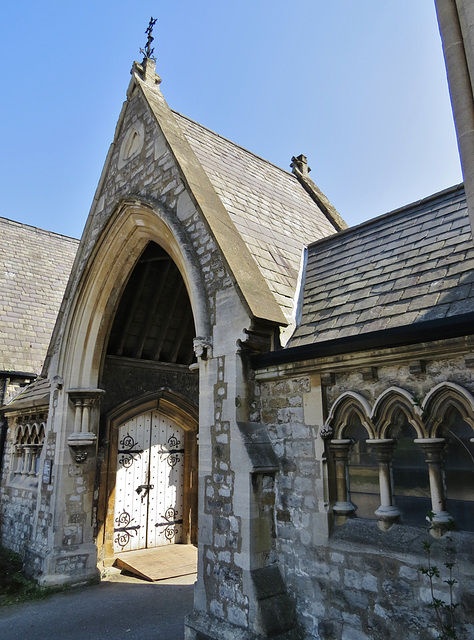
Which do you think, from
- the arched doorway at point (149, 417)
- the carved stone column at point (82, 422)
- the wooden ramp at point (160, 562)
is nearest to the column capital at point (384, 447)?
the wooden ramp at point (160, 562)

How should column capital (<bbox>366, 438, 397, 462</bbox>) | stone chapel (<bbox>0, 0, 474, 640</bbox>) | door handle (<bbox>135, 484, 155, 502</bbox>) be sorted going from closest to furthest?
stone chapel (<bbox>0, 0, 474, 640</bbox>) < column capital (<bbox>366, 438, 397, 462</bbox>) < door handle (<bbox>135, 484, 155, 502</bbox>)

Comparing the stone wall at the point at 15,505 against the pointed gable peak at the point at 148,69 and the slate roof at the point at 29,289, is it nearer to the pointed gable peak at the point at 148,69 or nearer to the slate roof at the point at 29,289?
the slate roof at the point at 29,289

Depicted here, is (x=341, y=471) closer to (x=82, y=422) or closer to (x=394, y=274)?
(x=394, y=274)

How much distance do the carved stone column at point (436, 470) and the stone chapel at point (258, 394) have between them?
14 mm

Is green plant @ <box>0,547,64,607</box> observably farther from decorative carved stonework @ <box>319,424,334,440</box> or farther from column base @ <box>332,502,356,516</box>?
decorative carved stonework @ <box>319,424,334,440</box>

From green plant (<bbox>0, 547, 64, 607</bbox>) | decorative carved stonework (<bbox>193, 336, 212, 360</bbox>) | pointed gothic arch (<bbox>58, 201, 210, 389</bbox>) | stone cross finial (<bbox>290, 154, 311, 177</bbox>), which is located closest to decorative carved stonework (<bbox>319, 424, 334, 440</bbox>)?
decorative carved stonework (<bbox>193, 336, 212, 360</bbox>)

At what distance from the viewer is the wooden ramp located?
7.58 m

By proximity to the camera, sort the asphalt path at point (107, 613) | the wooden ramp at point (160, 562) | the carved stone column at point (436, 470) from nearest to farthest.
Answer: the carved stone column at point (436, 470) < the asphalt path at point (107, 613) < the wooden ramp at point (160, 562)

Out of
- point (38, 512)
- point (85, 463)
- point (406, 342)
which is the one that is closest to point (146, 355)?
point (85, 463)

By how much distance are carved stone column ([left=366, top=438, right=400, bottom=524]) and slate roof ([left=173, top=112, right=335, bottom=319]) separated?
1845 millimetres

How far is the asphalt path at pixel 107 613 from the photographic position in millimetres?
5484

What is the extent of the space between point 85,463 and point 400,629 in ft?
18.4

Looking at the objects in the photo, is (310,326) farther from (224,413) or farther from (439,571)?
(439,571)

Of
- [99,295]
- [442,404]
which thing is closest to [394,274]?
[442,404]
